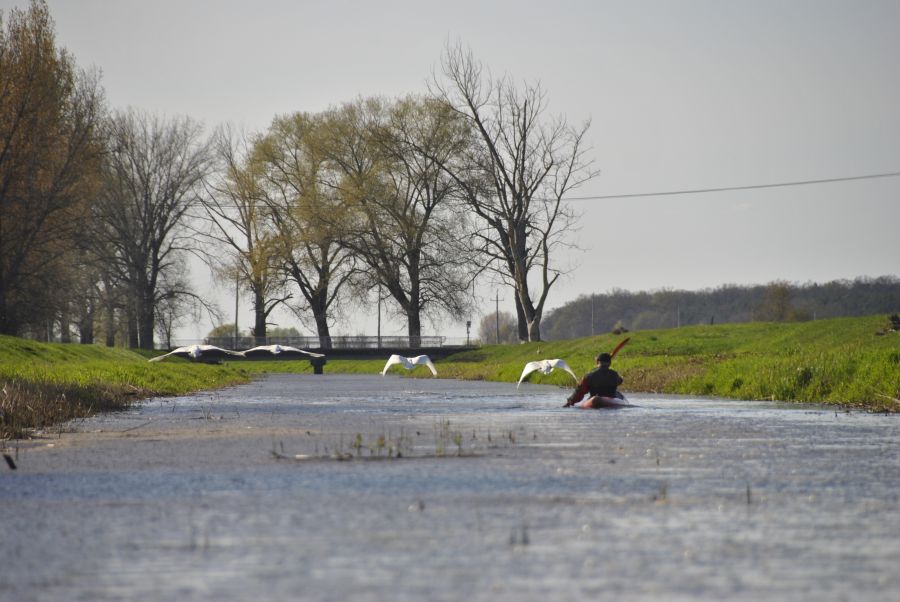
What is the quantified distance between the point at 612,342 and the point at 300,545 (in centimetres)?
4737

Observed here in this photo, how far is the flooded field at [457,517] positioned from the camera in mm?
5477

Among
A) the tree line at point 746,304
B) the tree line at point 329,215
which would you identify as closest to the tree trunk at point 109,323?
the tree line at point 329,215

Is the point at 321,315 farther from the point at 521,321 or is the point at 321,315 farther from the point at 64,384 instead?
the point at 64,384

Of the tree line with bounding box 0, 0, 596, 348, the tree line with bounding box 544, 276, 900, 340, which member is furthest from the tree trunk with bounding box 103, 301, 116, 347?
the tree line with bounding box 544, 276, 900, 340

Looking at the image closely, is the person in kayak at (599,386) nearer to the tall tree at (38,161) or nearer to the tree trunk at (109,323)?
the tall tree at (38,161)

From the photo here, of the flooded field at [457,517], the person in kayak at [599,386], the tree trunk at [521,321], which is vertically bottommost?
the flooded field at [457,517]

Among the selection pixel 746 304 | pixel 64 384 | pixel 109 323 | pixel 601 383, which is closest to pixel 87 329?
pixel 109 323

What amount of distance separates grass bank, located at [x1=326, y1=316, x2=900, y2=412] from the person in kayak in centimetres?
374

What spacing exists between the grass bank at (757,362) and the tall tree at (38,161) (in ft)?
55.0

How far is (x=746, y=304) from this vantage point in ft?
573

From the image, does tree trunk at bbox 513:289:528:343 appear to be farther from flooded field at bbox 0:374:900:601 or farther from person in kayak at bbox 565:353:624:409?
flooded field at bbox 0:374:900:601

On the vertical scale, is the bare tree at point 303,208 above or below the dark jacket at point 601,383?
above

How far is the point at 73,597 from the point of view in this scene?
205 inches

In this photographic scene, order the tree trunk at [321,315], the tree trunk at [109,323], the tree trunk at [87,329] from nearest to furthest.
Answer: the tree trunk at [87,329]
the tree trunk at [109,323]
the tree trunk at [321,315]
